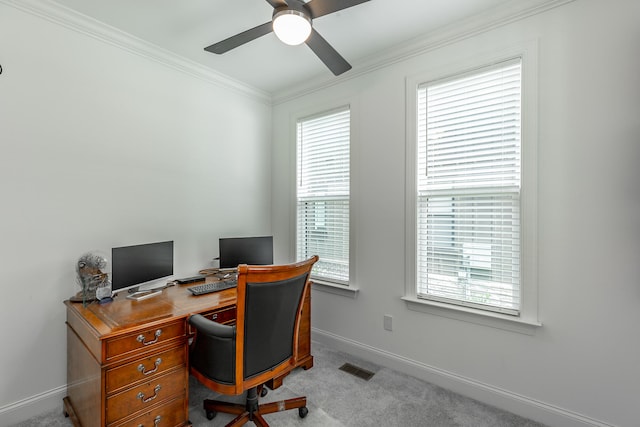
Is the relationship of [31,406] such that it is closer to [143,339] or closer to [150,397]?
[150,397]

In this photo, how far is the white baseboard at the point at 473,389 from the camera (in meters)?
1.83

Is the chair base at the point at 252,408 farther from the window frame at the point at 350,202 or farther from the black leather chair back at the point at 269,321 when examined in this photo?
the window frame at the point at 350,202

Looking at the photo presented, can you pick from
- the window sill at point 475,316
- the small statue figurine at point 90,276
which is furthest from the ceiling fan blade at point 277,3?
the window sill at point 475,316

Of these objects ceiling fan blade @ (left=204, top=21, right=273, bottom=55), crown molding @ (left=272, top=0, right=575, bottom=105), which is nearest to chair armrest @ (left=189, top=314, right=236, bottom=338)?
ceiling fan blade @ (left=204, top=21, right=273, bottom=55)

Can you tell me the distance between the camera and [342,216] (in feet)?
9.80

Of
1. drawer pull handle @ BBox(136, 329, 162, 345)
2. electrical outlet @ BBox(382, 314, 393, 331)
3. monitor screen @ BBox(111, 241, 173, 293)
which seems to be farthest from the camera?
electrical outlet @ BBox(382, 314, 393, 331)

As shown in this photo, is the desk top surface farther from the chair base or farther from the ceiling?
the ceiling

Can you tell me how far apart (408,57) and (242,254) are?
2313mm

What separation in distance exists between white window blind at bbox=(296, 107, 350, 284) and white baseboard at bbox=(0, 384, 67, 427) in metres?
2.19

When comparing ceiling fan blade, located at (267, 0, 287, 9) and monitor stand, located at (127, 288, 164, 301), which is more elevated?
ceiling fan blade, located at (267, 0, 287, 9)

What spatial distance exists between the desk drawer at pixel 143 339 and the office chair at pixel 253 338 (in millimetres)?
124

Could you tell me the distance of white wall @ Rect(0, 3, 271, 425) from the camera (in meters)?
1.91

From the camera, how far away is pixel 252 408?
176cm

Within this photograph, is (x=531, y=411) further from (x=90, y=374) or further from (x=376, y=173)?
(x=90, y=374)
